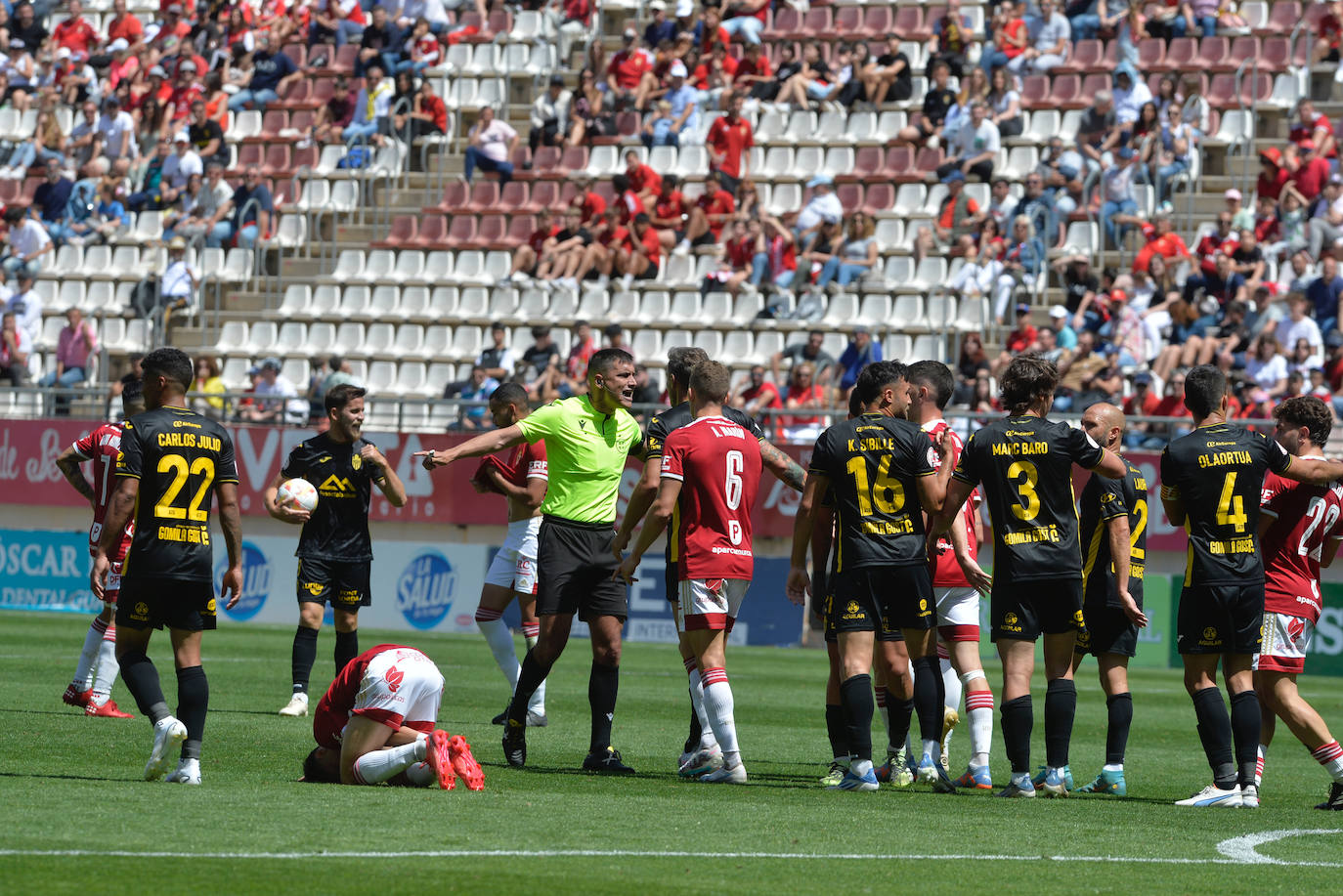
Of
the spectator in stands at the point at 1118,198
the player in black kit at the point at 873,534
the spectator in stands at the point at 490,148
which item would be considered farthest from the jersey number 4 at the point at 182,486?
the spectator in stands at the point at 490,148

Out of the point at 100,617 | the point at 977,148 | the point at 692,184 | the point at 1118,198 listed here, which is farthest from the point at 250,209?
the point at 100,617

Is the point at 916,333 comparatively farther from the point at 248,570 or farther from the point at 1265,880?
the point at 1265,880

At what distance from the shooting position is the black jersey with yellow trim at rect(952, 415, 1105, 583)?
385 inches

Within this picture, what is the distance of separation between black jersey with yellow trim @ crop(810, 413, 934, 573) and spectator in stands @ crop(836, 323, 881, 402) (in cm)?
1383

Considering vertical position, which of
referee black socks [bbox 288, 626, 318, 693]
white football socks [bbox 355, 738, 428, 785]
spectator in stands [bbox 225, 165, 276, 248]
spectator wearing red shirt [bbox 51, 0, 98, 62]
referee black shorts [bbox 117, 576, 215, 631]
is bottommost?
referee black socks [bbox 288, 626, 318, 693]

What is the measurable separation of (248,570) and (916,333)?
9.29 meters

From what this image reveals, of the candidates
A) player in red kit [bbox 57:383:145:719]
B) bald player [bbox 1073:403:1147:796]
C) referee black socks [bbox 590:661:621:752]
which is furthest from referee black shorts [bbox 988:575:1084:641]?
player in red kit [bbox 57:383:145:719]

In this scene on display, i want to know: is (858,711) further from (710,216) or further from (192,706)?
(710,216)

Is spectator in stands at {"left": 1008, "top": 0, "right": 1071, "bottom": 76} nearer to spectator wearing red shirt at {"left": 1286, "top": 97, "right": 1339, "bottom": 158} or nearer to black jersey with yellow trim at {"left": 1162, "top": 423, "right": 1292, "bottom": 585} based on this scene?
spectator wearing red shirt at {"left": 1286, "top": 97, "right": 1339, "bottom": 158}

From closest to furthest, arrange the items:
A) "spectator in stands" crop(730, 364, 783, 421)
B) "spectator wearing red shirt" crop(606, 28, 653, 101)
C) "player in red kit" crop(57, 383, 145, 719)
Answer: "player in red kit" crop(57, 383, 145, 719)
"spectator in stands" crop(730, 364, 783, 421)
"spectator wearing red shirt" crop(606, 28, 653, 101)

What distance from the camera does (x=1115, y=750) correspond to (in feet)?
34.5

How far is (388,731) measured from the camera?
9.31 metres

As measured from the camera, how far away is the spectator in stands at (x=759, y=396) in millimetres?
23531

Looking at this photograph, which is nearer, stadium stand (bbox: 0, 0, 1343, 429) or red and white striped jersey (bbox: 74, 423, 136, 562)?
red and white striped jersey (bbox: 74, 423, 136, 562)
